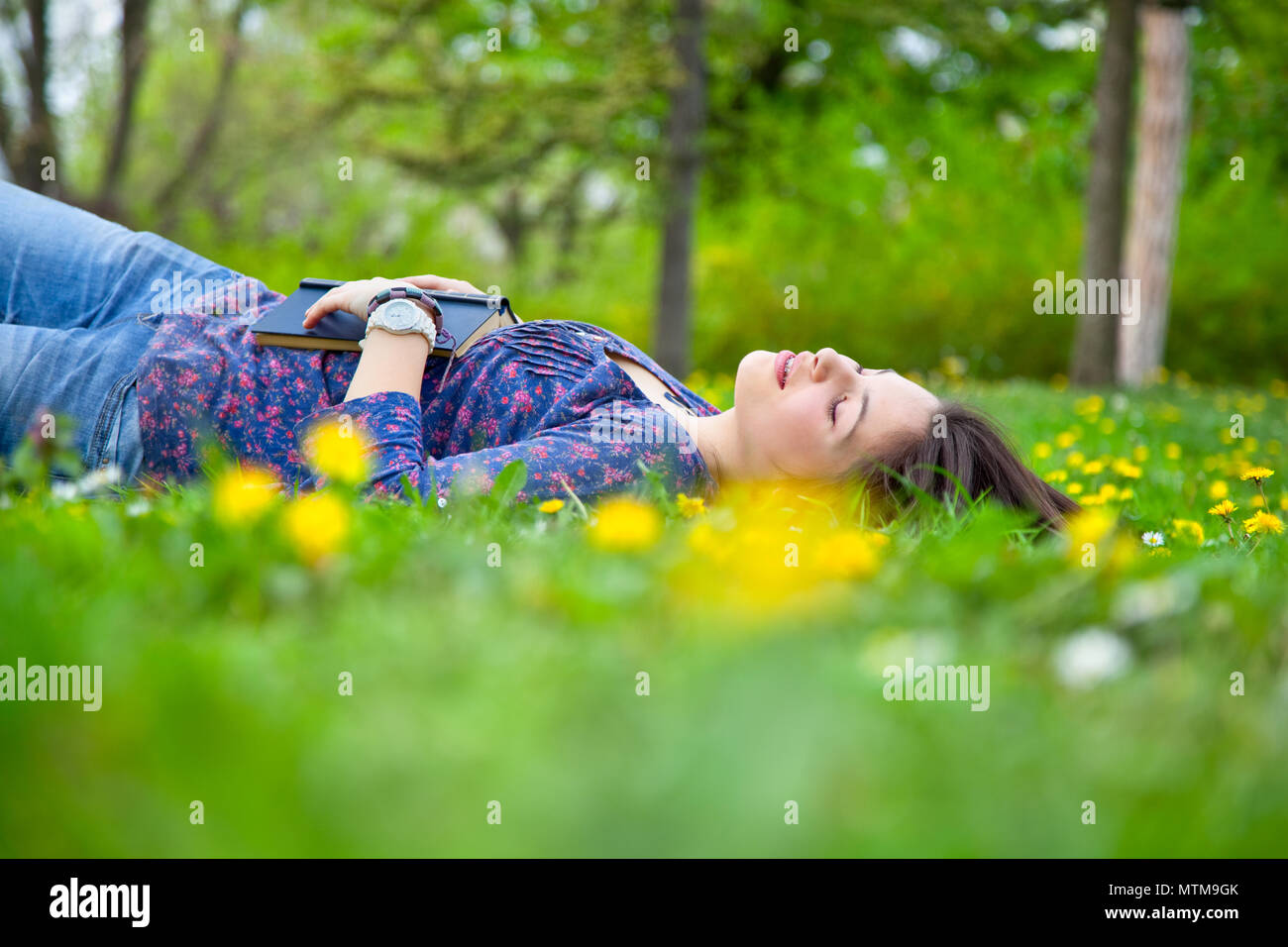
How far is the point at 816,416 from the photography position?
2.53 m

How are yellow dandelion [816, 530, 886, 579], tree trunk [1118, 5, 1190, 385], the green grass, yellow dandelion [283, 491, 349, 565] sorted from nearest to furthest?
the green grass → yellow dandelion [283, 491, 349, 565] → yellow dandelion [816, 530, 886, 579] → tree trunk [1118, 5, 1190, 385]

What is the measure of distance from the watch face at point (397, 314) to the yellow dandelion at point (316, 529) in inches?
47.9

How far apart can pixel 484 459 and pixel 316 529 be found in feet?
3.35

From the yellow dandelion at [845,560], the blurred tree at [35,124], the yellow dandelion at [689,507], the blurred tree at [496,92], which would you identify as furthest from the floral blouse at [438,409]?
the blurred tree at [35,124]

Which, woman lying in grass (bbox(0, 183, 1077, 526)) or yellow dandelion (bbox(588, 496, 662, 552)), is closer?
yellow dandelion (bbox(588, 496, 662, 552))

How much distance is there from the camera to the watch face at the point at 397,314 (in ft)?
7.87

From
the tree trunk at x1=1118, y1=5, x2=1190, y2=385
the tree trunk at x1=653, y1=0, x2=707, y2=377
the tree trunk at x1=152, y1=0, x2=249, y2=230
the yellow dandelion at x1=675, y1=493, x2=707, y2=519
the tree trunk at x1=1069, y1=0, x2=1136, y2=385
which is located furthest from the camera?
the tree trunk at x1=152, y1=0, x2=249, y2=230

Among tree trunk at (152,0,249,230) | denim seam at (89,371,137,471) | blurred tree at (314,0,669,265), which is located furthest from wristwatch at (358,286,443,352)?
tree trunk at (152,0,249,230)

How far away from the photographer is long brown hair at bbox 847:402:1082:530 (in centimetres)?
252

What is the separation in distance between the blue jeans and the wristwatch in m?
0.59

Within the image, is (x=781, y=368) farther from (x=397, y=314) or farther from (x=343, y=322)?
(x=343, y=322)

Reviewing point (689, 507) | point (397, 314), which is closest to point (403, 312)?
point (397, 314)

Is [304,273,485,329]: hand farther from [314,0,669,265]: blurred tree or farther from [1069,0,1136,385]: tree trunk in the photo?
[1069,0,1136,385]: tree trunk

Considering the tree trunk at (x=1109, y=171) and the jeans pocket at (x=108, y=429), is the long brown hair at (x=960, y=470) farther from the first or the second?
the tree trunk at (x=1109, y=171)
